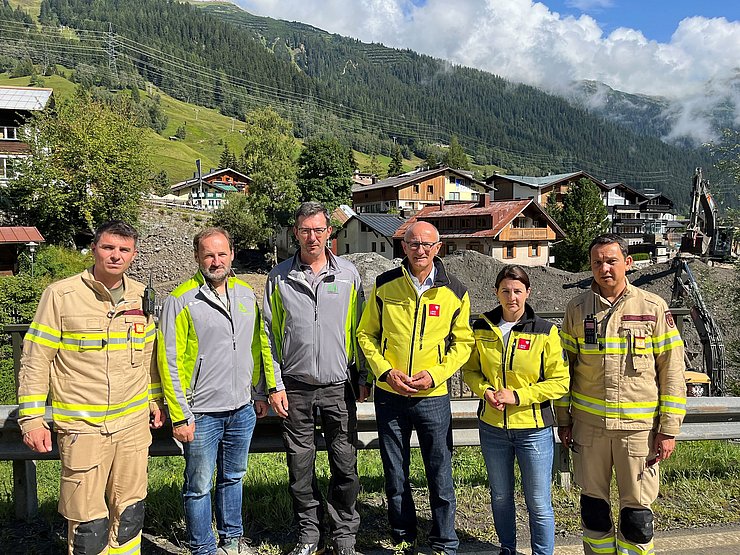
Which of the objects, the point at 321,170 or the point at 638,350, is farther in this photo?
the point at 321,170

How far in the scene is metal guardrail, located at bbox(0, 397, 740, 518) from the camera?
11.8 ft

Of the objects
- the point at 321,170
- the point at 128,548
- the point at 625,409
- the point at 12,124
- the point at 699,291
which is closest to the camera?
the point at 128,548

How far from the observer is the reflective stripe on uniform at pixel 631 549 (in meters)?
3.29

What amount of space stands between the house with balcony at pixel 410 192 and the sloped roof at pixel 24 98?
38712 mm

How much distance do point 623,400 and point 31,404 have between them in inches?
132

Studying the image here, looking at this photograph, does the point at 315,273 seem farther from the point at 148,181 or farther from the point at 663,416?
the point at 148,181

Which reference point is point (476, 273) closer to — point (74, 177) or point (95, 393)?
point (74, 177)

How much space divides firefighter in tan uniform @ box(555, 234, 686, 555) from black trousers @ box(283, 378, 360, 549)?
1482mm

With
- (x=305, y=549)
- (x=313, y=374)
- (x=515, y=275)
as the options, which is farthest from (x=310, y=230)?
(x=305, y=549)

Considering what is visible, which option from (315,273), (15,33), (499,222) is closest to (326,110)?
(15,33)

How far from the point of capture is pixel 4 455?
11.7 ft

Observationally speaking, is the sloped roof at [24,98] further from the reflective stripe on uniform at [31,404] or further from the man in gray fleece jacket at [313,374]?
the reflective stripe on uniform at [31,404]

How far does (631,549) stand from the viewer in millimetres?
3314

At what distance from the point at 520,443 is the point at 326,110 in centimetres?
19813
